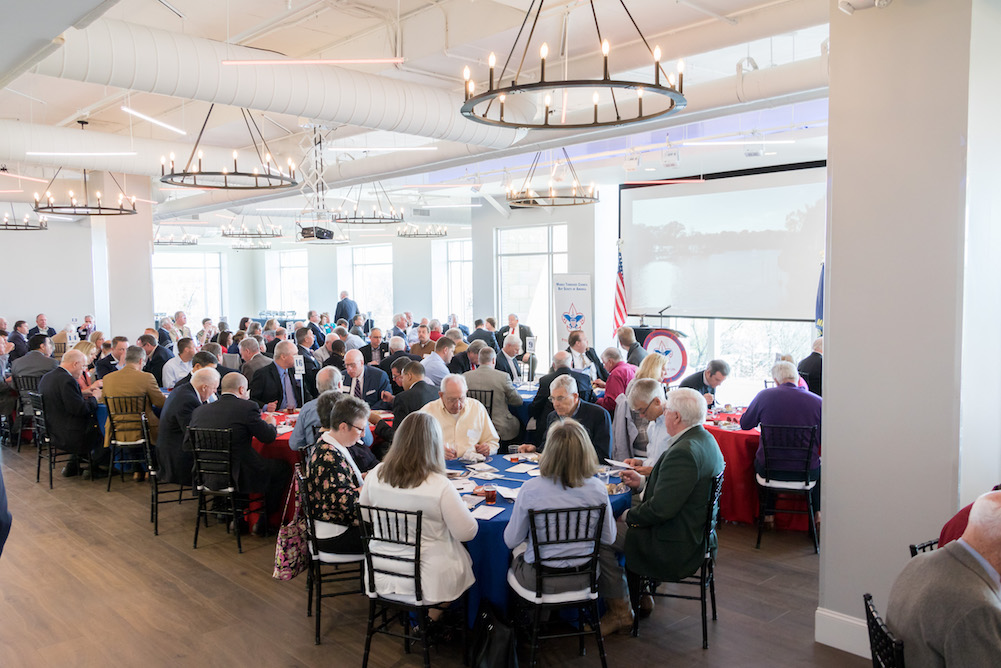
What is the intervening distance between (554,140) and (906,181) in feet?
15.5

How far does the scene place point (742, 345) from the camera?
12.4 m

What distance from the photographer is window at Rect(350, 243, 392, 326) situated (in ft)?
80.6

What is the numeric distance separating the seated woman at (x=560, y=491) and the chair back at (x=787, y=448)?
2476 mm

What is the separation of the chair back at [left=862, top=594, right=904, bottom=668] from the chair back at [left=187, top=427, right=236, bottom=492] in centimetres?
447

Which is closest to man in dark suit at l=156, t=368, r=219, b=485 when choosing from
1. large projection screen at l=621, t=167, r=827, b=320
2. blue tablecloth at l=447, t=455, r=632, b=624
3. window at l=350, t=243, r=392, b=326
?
blue tablecloth at l=447, t=455, r=632, b=624

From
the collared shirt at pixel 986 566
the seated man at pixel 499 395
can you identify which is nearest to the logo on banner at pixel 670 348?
the seated man at pixel 499 395

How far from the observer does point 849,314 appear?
3.87 m

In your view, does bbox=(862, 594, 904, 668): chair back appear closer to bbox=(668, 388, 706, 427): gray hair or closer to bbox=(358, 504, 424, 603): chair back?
bbox=(668, 388, 706, 427): gray hair

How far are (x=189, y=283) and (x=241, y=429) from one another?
25865 mm

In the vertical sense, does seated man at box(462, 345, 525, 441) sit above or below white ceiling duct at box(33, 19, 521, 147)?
below

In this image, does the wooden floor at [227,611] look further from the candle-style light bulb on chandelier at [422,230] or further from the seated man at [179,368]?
the candle-style light bulb on chandelier at [422,230]

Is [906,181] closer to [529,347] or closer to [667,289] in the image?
[529,347]

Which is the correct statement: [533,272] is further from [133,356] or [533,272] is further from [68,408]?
[68,408]

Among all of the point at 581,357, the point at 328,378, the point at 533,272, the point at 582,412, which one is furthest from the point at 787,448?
the point at 533,272
